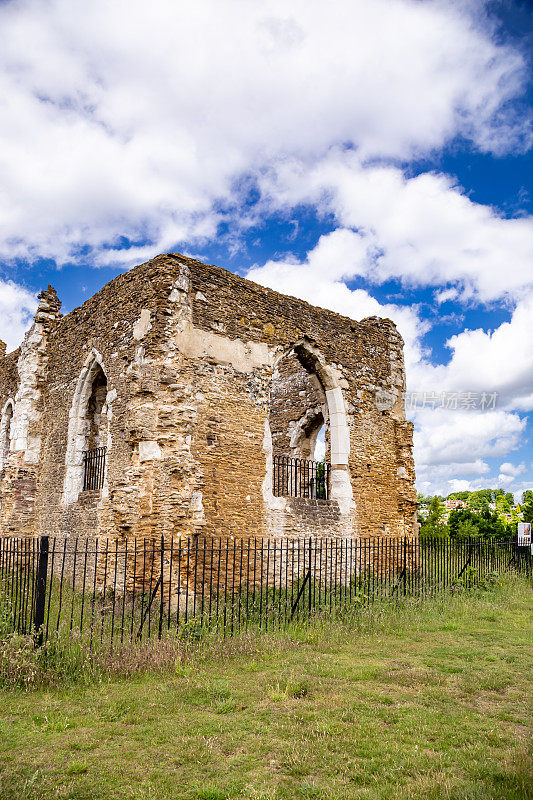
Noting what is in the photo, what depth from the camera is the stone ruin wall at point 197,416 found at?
9.96m

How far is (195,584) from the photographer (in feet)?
29.6

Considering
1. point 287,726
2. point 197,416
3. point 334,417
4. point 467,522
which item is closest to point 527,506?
point 467,522

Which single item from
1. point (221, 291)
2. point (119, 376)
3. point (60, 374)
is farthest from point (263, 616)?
point (60, 374)

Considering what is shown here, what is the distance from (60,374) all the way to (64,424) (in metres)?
1.36

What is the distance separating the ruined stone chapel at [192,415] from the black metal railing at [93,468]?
0.04 m

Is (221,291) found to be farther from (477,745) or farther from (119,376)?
(477,745)

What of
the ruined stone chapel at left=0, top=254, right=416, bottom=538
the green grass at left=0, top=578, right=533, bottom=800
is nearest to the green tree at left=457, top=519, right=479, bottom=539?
the ruined stone chapel at left=0, top=254, right=416, bottom=538

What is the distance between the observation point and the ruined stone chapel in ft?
32.9

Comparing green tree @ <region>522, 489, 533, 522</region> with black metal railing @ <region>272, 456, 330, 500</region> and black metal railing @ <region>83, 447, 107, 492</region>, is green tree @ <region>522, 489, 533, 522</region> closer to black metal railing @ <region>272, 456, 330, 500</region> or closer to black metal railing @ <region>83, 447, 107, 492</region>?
black metal railing @ <region>272, 456, 330, 500</region>

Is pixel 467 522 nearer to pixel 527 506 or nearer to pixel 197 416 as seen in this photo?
pixel 527 506

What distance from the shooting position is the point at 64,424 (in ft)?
45.0

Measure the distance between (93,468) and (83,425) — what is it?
3.46ft

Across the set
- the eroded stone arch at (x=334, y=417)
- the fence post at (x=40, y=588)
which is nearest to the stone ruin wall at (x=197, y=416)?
the eroded stone arch at (x=334, y=417)

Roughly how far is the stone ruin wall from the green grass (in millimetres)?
3058
